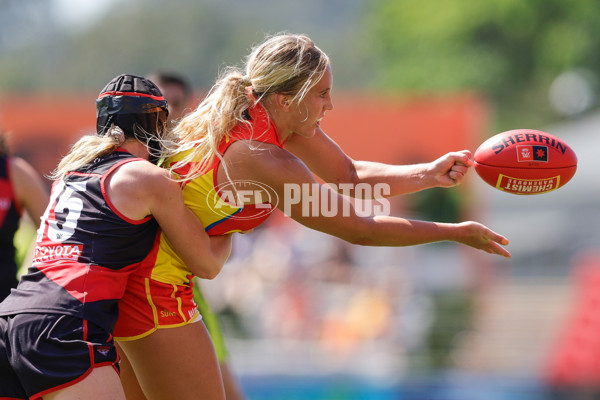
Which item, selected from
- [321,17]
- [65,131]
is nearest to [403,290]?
[65,131]

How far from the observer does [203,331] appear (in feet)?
11.9

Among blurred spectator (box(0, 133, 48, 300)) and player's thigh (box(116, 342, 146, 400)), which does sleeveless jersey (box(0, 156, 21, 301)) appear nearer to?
blurred spectator (box(0, 133, 48, 300))

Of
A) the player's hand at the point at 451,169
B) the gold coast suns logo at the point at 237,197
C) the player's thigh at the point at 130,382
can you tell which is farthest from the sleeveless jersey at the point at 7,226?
the player's hand at the point at 451,169

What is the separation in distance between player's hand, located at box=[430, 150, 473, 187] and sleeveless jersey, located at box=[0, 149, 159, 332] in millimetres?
1387

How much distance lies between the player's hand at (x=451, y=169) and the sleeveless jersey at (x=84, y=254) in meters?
1.39

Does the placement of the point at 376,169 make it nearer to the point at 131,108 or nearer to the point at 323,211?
the point at 323,211

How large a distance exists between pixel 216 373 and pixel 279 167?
0.93 metres

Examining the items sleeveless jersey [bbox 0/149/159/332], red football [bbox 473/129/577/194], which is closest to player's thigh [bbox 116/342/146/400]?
sleeveless jersey [bbox 0/149/159/332]

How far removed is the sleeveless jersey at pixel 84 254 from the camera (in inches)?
127

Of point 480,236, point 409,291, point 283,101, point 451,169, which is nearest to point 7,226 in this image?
point 283,101

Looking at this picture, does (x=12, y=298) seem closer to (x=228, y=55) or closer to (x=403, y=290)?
(x=403, y=290)

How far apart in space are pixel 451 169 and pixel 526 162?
0.34 meters

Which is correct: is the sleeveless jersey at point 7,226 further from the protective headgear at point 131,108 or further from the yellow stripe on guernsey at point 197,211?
the yellow stripe on guernsey at point 197,211

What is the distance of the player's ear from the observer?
363 centimetres
